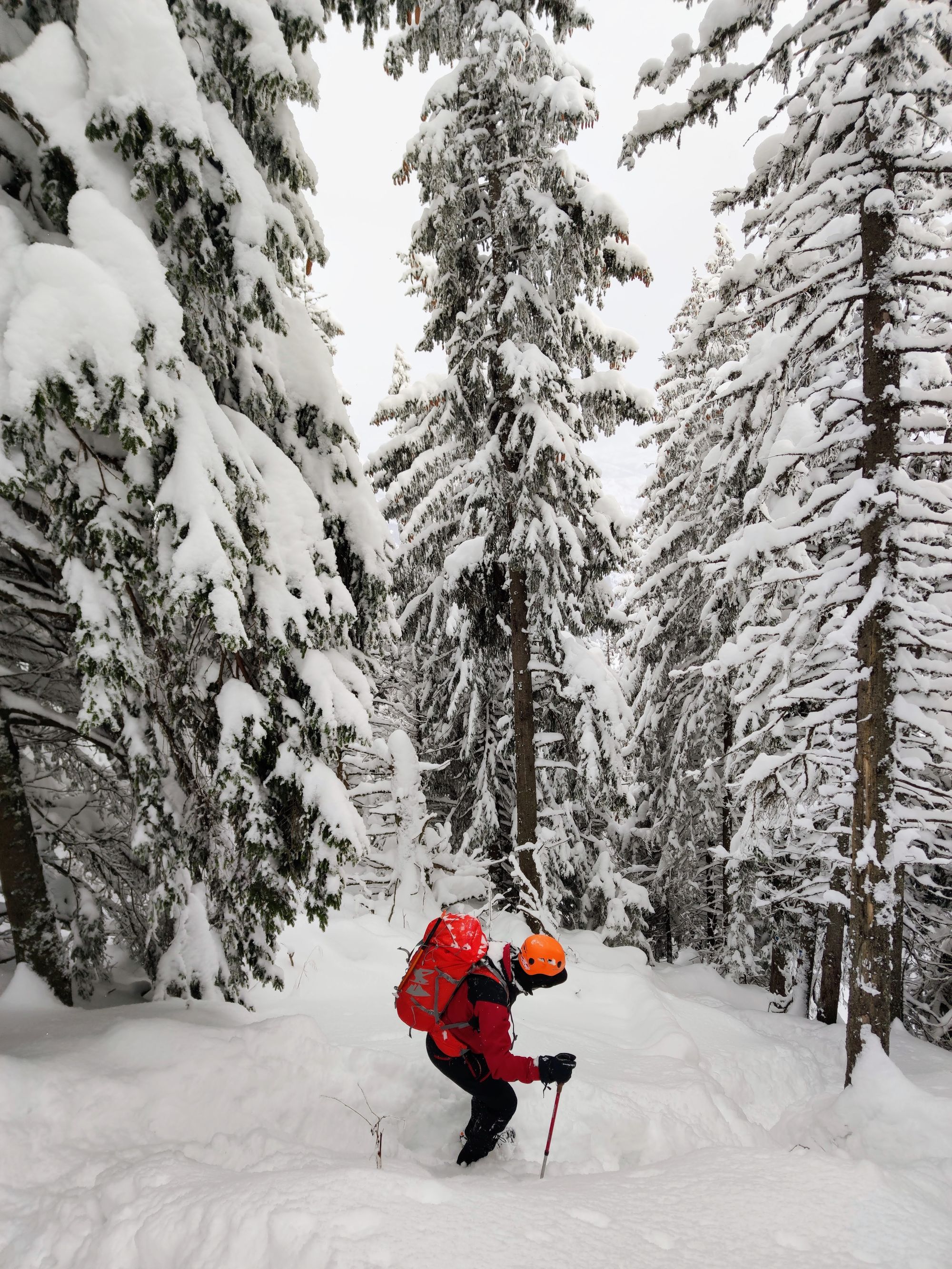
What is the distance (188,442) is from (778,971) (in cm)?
1576

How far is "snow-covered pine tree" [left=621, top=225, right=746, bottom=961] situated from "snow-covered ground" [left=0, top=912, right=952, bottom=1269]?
6868 mm

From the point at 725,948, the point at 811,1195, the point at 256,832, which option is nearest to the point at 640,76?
the point at 256,832

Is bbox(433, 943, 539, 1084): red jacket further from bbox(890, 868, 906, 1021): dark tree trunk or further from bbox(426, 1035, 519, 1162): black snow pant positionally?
bbox(890, 868, 906, 1021): dark tree trunk

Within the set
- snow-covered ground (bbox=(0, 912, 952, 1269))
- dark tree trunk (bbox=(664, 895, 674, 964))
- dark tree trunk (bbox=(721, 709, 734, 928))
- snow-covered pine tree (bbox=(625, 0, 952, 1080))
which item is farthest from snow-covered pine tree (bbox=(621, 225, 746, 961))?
snow-covered ground (bbox=(0, 912, 952, 1269))

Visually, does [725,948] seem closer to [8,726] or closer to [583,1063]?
[583,1063]

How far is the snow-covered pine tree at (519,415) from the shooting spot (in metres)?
8.81

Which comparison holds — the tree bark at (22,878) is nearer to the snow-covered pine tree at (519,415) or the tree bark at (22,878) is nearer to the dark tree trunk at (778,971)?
the snow-covered pine tree at (519,415)

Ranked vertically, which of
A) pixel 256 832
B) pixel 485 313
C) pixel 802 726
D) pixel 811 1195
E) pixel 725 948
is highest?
pixel 485 313

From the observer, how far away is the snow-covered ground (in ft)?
8.77

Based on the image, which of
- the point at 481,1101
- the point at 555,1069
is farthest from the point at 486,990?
the point at 481,1101

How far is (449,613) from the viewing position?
10.8 metres

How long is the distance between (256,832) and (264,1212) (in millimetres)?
1960

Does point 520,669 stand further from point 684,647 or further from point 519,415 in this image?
point 684,647

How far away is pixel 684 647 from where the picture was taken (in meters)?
16.0
